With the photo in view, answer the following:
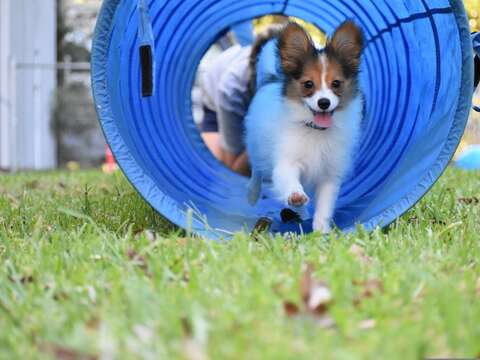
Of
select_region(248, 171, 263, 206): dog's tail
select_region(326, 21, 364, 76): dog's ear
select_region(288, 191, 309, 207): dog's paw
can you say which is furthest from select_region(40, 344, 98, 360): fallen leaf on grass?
select_region(248, 171, 263, 206): dog's tail

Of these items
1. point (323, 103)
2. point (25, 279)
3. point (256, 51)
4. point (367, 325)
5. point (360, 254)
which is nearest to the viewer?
point (367, 325)

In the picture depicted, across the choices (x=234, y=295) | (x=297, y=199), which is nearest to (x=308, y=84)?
(x=297, y=199)

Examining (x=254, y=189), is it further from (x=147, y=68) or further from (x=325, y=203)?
(x=147, y=68)

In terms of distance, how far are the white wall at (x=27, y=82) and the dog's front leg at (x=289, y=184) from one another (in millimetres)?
8632

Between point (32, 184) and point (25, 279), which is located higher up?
point (25, 279)

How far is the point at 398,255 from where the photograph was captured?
2873 millimetres

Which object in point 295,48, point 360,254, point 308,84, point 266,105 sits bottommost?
point 360,254

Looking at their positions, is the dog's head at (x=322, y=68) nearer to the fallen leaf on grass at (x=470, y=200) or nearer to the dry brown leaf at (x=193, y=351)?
the fallen leaf on grass at (x=470, y=200)

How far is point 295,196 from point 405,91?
1.08 metres

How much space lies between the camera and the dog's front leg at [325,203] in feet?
13.4

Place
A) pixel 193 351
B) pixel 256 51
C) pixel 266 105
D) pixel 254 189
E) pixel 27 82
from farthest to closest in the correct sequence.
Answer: pixel 27 82
pixel 256 51
pixel 254 189
pixel 266 105
pixel 193 351

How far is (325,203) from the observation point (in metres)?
4.15

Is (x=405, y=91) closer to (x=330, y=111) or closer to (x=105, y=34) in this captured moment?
(x=330, y=111)

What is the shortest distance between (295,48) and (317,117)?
0.37 meters
